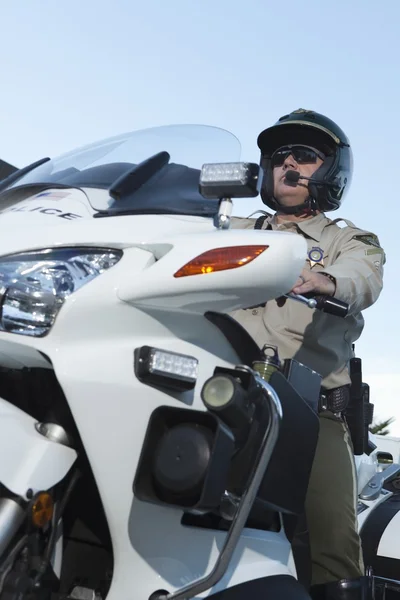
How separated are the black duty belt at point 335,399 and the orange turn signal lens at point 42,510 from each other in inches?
58.0

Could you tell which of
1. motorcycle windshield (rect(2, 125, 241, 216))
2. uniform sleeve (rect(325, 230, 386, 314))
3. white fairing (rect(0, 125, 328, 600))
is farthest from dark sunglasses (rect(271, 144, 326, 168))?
white fairing (rect(0, 125, 328, 600))

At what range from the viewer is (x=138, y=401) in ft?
6.55

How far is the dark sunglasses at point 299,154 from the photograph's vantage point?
142 inches

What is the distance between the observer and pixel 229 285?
79.0 inches

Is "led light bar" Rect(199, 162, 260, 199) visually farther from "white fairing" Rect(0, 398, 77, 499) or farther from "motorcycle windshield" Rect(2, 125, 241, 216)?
"white fairing" Rect(0, 398, 77, 499)

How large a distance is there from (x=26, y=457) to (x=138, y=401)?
0.32m

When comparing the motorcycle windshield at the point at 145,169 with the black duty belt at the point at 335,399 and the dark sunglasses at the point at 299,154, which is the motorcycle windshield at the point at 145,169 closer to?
the dark sunglasses at the point at 299,154

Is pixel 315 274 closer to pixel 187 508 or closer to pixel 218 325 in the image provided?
pixel 218 325

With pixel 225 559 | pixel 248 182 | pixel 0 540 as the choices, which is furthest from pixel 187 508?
pixel 248 182

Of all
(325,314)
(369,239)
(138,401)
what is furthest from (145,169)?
(369,239)

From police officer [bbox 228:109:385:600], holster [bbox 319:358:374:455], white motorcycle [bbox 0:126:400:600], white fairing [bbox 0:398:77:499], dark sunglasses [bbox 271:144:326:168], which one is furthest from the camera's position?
dark sunglasses [bbox 271:144:326:168]

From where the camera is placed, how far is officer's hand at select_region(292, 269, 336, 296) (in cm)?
246

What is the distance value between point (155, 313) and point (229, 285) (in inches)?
8.7

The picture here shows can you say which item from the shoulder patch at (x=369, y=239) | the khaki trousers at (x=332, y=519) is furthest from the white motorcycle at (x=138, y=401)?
the shoulder patch at (x=369, y=239)
